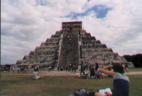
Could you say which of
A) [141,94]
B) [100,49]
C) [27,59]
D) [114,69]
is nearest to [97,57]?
[100,49]

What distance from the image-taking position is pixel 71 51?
79000 mm

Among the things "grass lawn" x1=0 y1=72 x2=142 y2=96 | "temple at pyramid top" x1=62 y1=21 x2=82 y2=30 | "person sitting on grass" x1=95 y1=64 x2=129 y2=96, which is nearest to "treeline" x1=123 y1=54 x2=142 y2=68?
"temple at pyramid top" x1=62 y1=21 x2=82 y2=30

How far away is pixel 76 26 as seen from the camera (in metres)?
85.5

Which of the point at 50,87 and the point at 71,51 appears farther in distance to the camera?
the point at 71,51

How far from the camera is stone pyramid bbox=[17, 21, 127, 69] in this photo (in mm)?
76562

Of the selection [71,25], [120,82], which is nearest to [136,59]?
[71,25]

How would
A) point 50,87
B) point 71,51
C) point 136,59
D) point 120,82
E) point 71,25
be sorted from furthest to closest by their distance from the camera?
point 136,59
point 71,25
point 71,51
point 50,87
point 120,82

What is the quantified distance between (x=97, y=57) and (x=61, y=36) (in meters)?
10.3

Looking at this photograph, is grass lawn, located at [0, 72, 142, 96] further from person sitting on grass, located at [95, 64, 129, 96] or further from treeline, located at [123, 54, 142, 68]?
treeline, located at [123, 54, 142, 68]

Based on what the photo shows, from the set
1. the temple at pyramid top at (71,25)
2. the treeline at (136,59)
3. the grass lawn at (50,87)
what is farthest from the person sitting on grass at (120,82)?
the treeline at (136,59)

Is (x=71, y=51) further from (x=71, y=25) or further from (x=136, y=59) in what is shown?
(x=136, y=59)

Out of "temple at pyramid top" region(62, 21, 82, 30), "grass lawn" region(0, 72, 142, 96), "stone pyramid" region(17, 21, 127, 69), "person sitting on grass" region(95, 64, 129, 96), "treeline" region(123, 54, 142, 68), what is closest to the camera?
"person sitting on grass" region(95, 64, 129, 96)

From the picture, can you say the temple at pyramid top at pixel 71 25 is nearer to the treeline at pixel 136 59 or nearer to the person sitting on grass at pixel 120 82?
the treeline at pixel 136 59

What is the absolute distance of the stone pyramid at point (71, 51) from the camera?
76562 mm
